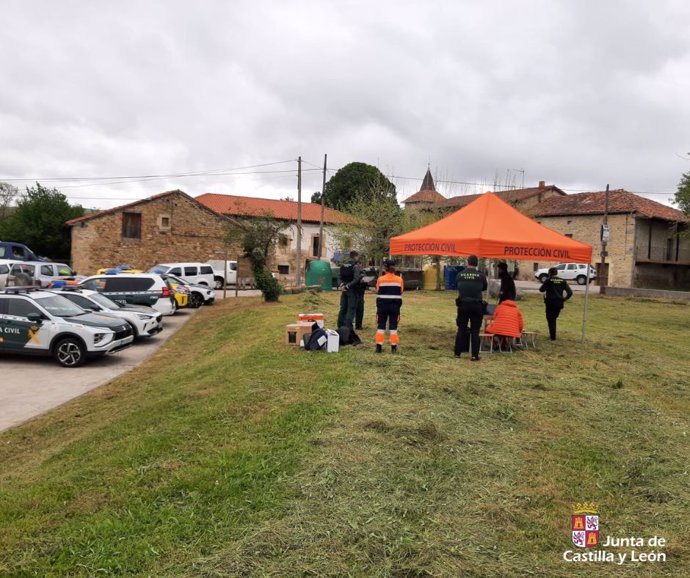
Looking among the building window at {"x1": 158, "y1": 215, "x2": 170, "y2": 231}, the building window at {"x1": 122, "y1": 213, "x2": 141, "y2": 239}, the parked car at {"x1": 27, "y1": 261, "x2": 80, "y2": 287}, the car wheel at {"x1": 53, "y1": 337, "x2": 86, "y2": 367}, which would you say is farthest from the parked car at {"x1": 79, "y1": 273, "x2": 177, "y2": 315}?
the building window at {"x1": 158, "y1": 215, "x2": 170, "y2": 231}

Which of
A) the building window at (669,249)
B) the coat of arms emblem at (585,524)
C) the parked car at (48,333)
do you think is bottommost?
the coat of arms emblem at (585,524)

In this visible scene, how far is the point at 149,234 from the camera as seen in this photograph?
37.3 meters

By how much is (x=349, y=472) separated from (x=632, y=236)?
141ft

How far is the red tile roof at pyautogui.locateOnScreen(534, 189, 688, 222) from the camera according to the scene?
4209 cm

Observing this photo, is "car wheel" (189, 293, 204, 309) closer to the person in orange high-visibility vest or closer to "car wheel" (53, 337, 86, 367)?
"car wheel" (53, 337, 86, 367)

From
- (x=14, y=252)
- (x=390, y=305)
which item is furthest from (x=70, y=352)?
(x=14, y=252)

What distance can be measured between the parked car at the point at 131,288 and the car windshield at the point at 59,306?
4.87 metres

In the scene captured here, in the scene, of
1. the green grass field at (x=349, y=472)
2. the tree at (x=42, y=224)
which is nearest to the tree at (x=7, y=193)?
the tree at (x=42, y=224)

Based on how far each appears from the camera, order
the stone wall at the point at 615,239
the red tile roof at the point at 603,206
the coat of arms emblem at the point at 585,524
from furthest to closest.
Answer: the red tile roof at the point at 603,206 < the stone wall at the point at 615,239 < the coat of arms emblem at the point at 585,524

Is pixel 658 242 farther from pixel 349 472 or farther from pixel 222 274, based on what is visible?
pixel 349 472

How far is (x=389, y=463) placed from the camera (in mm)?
4551

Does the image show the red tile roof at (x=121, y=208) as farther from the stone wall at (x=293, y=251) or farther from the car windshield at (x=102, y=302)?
the car windshield at (x=102, y=302)

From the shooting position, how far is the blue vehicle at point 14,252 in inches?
1168

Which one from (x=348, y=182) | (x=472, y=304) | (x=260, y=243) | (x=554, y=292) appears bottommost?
(x=472, y=304)
